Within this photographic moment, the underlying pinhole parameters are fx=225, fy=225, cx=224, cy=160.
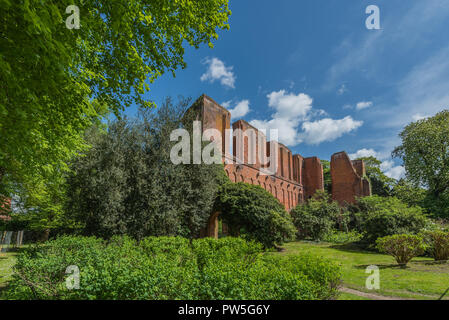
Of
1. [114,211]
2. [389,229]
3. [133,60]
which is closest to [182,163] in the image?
[114,211]

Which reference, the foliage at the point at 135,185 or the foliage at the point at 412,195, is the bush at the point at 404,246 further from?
the foliage at the point at 412,195

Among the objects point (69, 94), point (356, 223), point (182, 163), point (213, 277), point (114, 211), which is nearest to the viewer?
point (213, 277)

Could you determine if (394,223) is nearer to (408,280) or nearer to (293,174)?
(408,280)

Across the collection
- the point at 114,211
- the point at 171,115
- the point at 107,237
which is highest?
the point at 171,115

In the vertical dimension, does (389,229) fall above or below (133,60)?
below

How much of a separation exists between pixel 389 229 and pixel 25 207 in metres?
25.2

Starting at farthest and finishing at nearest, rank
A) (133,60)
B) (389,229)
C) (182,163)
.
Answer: (389,229) → (182,163) → (133,60)

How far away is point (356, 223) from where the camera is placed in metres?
25.8

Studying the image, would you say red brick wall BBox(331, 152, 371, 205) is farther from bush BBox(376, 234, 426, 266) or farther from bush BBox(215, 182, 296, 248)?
bush BBox(376, 234, 426, 266)

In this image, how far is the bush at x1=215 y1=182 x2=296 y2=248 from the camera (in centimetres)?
1372

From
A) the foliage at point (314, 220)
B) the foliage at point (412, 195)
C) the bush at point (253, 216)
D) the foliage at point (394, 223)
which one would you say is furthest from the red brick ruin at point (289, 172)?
the foliage at point (394, 223)

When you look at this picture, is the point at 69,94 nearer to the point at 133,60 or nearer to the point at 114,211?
the point at 133,60

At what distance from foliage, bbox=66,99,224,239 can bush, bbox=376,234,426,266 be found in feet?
28.9

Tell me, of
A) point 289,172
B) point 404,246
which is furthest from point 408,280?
point 289,172
